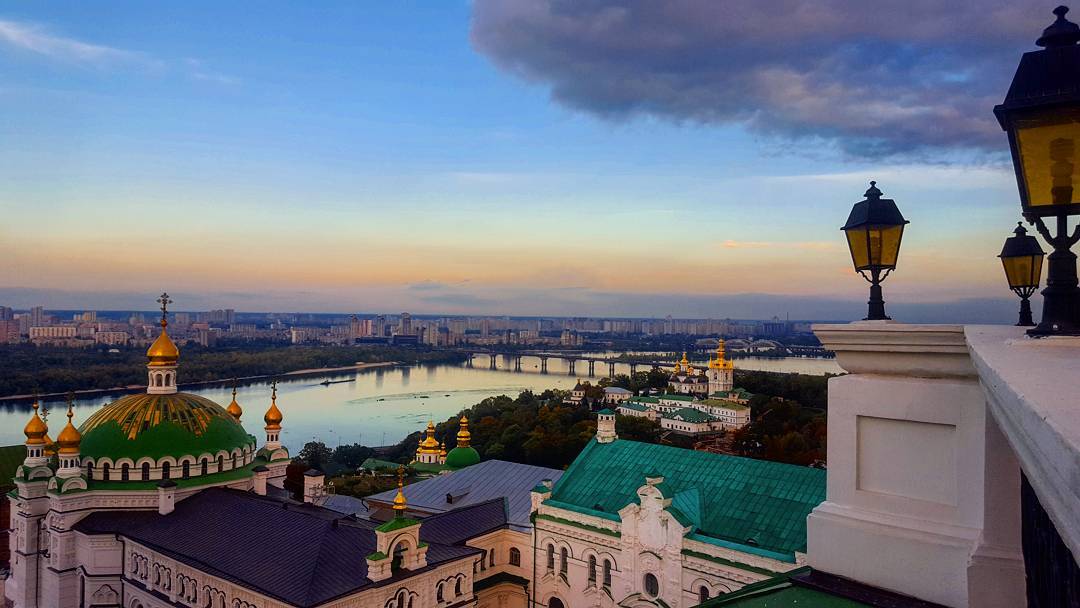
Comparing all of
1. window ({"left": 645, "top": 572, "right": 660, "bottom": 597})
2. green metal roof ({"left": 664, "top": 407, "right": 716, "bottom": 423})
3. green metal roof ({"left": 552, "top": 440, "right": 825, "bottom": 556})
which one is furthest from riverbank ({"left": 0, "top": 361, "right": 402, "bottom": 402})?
window ({"left": 645, "top": 572, "right": 660, "bottom": 597})

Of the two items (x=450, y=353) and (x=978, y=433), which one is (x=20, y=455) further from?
(x=450, y=353)

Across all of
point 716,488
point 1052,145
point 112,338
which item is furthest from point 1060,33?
point 112,338

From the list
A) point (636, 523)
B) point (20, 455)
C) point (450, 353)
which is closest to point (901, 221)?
point (636, 523)

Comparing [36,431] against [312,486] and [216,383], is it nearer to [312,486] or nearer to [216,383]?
[312,486]

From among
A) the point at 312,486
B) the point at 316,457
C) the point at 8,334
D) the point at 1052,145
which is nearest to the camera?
the point at 1052,145

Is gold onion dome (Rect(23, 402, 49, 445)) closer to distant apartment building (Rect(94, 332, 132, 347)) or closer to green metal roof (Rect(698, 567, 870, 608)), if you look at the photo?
green metal roof (Rect(698, 567, 870, 608))

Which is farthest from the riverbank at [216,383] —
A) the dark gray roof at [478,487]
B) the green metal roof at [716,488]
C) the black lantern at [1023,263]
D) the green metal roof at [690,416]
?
the black lantern at [1023,263]
